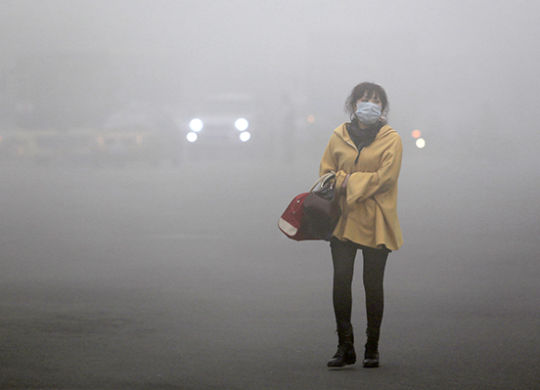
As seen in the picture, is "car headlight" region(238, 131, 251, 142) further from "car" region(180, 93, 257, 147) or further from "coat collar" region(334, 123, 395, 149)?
"coat collar" region(334, 123, 395, 149)

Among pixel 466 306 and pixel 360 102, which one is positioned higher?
pixel 360 102

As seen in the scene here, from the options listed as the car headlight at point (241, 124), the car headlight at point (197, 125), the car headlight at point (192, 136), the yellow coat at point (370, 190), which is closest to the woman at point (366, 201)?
the yellow coat at point (370, 190)

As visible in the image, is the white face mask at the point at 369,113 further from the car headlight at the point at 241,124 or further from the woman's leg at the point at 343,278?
the car headlight at the point at 241,124

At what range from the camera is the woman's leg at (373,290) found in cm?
595

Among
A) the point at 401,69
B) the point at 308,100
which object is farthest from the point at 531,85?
the point at 308,100

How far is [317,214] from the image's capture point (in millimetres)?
5891

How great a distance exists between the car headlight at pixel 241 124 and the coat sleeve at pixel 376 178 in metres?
33.2

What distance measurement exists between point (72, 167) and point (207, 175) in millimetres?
7894

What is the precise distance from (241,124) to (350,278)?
33477mm

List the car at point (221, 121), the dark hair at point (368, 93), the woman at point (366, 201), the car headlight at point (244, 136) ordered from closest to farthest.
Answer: the woman at point (366, 201), the dark hair at point (368, 93), the car at point (221, 121), the car headlight at point (244, 136)

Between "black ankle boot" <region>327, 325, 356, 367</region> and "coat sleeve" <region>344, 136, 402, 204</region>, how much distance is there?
75 centimetres

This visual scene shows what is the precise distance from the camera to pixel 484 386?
5.40m

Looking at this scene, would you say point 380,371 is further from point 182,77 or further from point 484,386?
point 182,77

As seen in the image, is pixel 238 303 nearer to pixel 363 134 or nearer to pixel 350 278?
pixel 350 278
